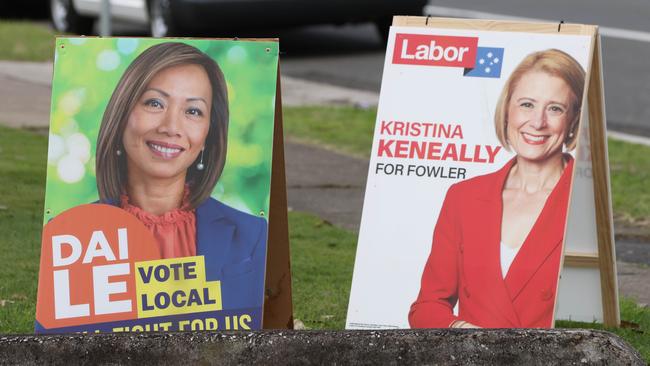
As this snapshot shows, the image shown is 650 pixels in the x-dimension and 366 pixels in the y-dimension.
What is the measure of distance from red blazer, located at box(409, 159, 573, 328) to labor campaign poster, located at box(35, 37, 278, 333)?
→ 71 cm

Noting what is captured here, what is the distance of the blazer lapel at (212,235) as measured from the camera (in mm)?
5590

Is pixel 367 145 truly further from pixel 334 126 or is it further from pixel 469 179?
pixel 469 179

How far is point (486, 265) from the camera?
569 centimetres

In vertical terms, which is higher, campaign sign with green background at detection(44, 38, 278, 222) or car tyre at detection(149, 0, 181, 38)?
car tyre at detection(149, 0, 181, 38)

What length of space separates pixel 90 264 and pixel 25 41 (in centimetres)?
1207

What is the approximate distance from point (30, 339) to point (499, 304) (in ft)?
6.02

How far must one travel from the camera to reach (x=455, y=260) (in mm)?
5715

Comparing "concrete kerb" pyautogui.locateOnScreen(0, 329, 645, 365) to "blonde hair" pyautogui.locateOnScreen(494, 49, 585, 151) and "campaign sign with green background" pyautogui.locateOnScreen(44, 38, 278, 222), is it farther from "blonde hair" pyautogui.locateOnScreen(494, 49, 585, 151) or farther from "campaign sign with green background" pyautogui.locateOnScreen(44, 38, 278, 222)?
"blonde hair" pyautogui.locateOnScreen(494, 49, 585, 151)

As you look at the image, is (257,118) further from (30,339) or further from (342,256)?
(342,256)

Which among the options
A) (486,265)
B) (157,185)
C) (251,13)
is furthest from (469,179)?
(251,13)

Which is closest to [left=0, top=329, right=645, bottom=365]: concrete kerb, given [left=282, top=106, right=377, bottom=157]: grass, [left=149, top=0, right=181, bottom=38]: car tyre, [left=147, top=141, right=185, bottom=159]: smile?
[left=147, top=141, right=185, bottom=159]: smile

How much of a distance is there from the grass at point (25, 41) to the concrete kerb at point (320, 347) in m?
11.2

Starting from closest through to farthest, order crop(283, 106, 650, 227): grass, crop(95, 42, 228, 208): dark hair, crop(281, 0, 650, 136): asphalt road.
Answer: crop(95, 42, 228, 208): dark hair, crop(283, 106, 650, 227): grass, crop(281, 0, 650, 136): asphalt road

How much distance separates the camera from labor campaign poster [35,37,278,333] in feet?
18.2
